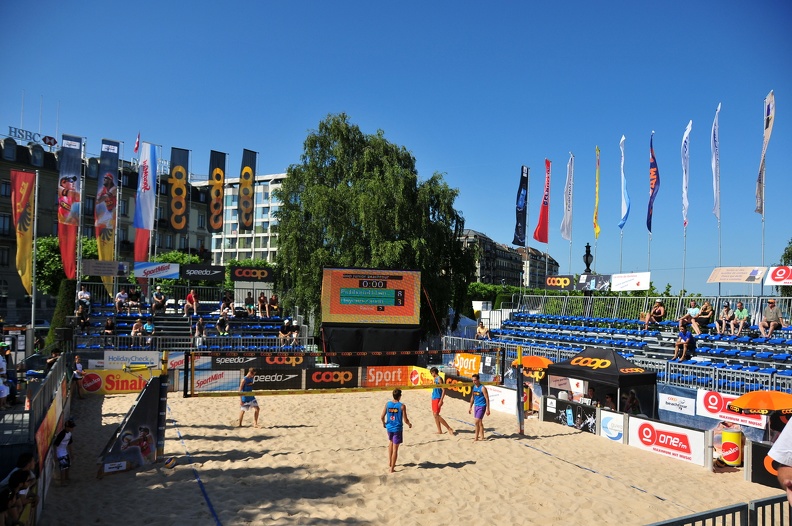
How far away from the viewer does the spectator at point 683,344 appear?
19812 millimetres

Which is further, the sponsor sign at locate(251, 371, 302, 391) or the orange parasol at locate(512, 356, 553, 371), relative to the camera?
the orange parasol at locate(512, 356, 553, 371)

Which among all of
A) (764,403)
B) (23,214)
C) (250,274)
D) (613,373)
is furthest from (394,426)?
(23,214)

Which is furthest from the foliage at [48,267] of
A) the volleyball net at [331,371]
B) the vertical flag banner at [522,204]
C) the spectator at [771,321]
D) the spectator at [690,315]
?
the spectator at [771,321]

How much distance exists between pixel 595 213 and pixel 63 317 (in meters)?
27.9

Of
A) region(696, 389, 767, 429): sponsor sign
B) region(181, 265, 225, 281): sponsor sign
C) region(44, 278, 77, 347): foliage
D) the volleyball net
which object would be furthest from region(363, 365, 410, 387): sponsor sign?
region(44, 278, 77, 347): foliage

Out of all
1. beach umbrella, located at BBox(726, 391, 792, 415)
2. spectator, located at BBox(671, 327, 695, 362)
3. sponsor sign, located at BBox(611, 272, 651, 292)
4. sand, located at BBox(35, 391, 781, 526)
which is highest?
sponsor sign, located at BBox(611, 272, 651, 292)

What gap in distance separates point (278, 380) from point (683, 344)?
14.0 metres

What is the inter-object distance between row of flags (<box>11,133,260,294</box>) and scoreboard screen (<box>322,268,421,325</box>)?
996 cm

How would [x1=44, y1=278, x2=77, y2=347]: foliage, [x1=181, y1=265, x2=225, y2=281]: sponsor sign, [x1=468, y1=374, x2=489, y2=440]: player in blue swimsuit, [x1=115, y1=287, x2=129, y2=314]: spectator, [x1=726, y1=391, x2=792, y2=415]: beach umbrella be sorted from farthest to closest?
1. [x1=181, y1=265, x2=225, y2=281]: sponsor sign
2. [x1=115, y1=287, x2=129, y2=314]: spectator
3. [x1=44, y1=278, x2=77, y2=347]: foliage
4. [x1=468, y1=374, x2=489, y2=440]: player in blue swimsuit
5. [x1=726, y1=391, x2=792, y2=415]: beach umbrella

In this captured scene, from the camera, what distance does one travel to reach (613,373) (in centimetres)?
1595

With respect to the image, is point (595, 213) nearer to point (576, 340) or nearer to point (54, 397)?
point (576, 340)

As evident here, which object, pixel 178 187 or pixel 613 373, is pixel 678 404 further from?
pixel 178 187

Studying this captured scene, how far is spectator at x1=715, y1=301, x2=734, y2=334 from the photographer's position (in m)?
21.9

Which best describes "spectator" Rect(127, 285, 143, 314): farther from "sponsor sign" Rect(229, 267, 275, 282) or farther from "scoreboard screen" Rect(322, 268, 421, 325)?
"scoreboard screen" Rect(322, 268, 421, 325)
